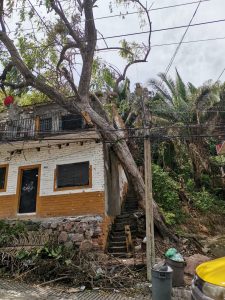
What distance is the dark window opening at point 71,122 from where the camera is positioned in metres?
13.6

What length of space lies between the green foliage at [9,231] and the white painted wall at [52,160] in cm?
170

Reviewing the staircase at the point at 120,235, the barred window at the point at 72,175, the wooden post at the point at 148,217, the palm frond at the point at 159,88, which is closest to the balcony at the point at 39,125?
the barred window at the point at 72,175

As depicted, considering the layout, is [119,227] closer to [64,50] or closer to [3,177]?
[3,177]

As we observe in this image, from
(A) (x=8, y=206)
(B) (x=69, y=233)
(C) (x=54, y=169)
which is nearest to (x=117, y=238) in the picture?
(B) (x=69, y=233)

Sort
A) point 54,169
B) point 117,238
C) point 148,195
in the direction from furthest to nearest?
point 54,169 < point 117,238 < point 148,195

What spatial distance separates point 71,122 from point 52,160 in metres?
1.96

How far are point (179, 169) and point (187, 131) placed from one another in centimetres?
258

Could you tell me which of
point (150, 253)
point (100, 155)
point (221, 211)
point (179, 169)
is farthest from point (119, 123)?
point (150, 253)

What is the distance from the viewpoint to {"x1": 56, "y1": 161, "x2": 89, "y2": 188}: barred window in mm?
12602

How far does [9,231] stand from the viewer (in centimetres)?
1157

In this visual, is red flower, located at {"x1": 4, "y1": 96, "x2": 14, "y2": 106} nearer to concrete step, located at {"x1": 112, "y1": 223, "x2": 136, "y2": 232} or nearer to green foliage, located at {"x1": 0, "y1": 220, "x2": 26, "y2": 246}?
green foliage, located at {"x1": 0, "y1": 220, "x2": 26, "y2": 246}

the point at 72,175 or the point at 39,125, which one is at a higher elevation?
the point at 39,125

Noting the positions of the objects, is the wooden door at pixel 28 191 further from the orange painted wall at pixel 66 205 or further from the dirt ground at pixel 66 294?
the dirt ground at pixel 66 294

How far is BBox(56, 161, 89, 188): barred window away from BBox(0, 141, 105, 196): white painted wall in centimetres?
21
